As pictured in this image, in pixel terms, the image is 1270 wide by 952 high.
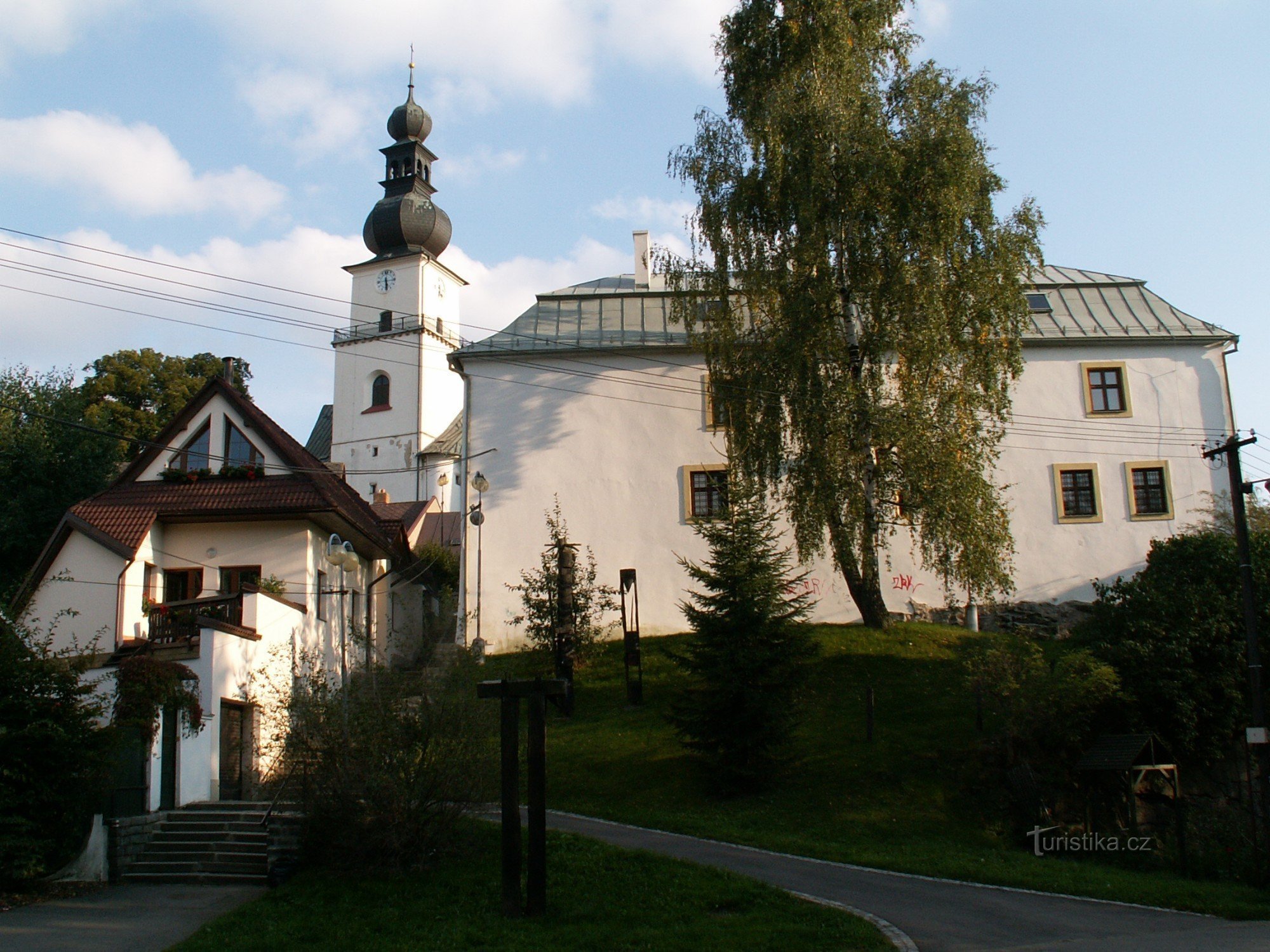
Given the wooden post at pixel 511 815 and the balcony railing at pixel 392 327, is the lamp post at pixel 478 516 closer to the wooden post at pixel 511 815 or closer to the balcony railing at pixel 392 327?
the wooden post at pixel 511 815

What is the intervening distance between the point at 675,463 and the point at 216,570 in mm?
12425

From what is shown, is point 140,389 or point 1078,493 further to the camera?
point 140,389

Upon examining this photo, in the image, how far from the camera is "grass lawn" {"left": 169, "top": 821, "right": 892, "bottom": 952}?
10.3 metres

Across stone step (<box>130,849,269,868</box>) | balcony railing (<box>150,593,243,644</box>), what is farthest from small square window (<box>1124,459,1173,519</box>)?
stone step (<box>130,849,269,868</box>)

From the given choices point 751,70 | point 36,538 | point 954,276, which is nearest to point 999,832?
point 954,276

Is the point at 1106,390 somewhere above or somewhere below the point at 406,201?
below

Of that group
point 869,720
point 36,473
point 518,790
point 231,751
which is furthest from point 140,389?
point 518,790

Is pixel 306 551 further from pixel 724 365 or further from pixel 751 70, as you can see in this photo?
pixel 751 70

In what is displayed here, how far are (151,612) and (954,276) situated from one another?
18.1 m

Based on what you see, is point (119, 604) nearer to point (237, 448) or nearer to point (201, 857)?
point (237, 448)

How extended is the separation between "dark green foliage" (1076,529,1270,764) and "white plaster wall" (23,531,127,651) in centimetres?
1896

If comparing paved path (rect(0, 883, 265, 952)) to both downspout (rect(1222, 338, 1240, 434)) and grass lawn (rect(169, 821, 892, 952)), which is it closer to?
grass lawn (rect(169, 821, 892, 952))

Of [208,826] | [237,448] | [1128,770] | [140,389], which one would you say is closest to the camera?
[208,826]

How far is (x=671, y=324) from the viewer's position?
99.0 feet
